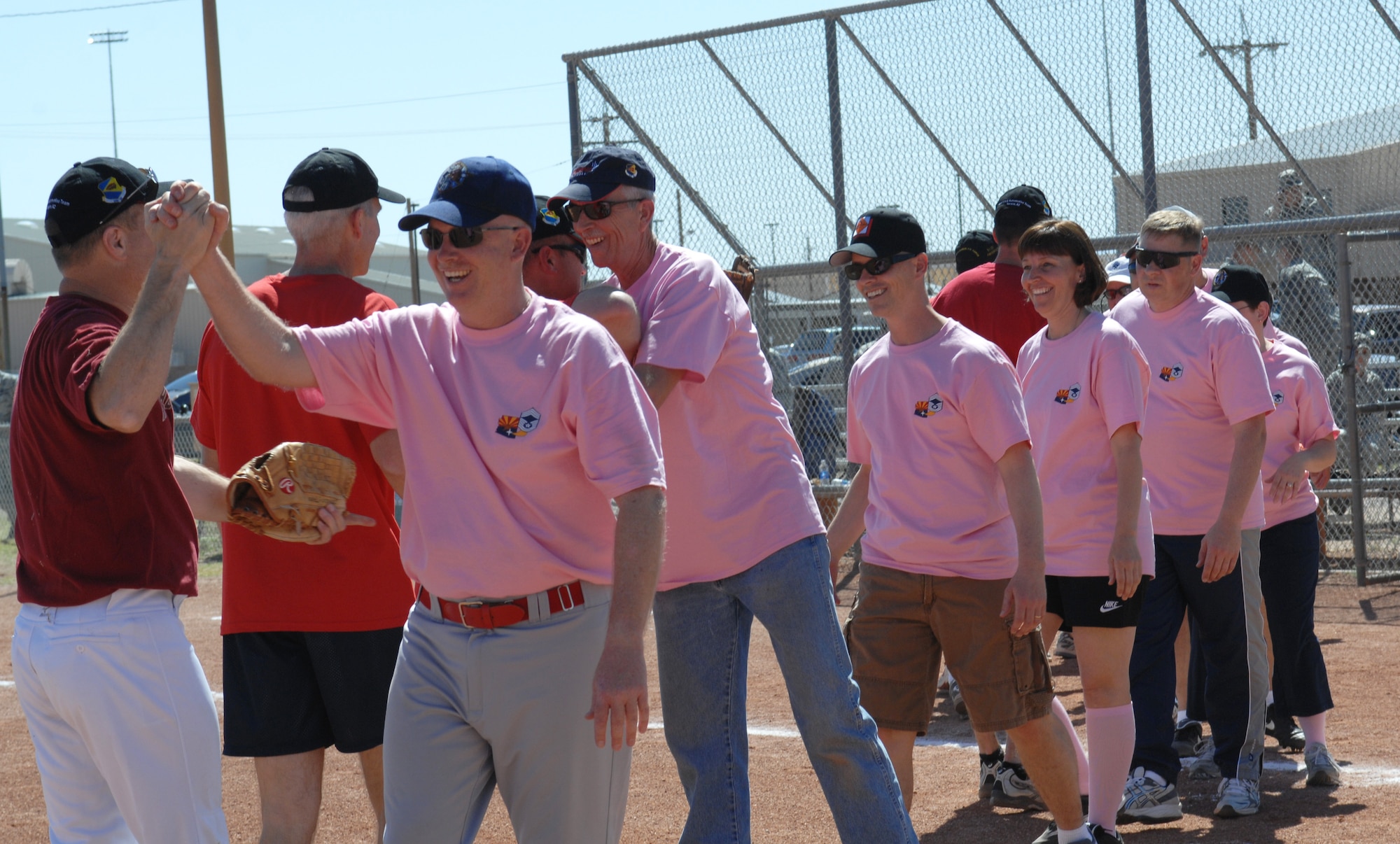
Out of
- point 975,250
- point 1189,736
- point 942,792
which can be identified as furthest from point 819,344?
point 942,792

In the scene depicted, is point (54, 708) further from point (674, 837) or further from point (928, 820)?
point (928, 820)

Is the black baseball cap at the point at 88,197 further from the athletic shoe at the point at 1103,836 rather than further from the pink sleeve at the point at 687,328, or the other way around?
the athletic shoe at the point at 1103,836

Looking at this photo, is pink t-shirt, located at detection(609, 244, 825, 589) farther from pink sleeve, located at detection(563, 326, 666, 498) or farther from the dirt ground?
the dirt ground

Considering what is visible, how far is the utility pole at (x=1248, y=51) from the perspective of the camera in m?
7.86

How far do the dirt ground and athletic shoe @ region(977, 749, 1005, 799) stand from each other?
2.7 inches

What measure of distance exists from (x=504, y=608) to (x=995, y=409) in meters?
1.74

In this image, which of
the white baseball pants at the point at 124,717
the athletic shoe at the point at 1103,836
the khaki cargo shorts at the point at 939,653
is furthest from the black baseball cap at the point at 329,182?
the athletic shoe at the point at 1103,836

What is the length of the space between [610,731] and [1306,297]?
24.9 feet

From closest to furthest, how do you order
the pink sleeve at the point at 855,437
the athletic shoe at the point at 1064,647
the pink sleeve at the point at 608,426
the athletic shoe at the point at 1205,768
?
1. the pink sleeve at the point at 608,426
2. the pink sleeve at the point at 855,437
3. the athletic shoe at the point at 1205,768
4. the athletic shoe at the point at 1064,647

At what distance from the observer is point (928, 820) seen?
5.00 m

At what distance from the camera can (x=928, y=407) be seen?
4.09 metres

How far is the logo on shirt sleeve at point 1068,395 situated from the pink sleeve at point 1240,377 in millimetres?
778

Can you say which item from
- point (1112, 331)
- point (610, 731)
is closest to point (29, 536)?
point (610, 731)

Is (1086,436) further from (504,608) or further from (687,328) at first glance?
(504,608)
